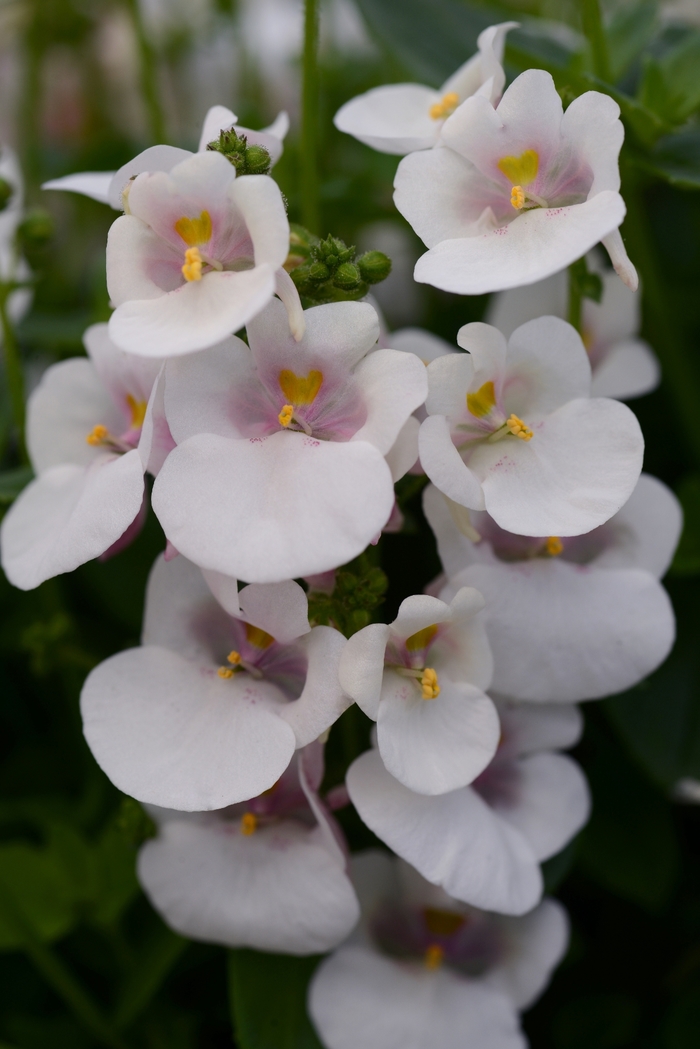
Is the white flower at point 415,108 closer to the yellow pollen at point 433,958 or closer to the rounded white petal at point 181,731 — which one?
the rounded white petal at point 181,731

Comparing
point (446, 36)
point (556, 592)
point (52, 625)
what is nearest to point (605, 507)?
point (556, 592)

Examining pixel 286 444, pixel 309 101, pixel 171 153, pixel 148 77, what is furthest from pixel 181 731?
pixel 148 77

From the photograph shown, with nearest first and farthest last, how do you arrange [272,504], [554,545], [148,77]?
[272,504]
[554,545]
[148,77]

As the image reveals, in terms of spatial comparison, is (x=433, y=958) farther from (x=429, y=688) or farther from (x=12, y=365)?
(x=12, y=365)

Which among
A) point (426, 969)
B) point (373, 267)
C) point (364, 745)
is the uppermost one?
point (373, 267)

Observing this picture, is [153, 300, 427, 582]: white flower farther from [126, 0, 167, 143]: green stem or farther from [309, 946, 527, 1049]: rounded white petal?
[126, 0, 167, 143]: green stem

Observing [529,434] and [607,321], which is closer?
[529,434]
